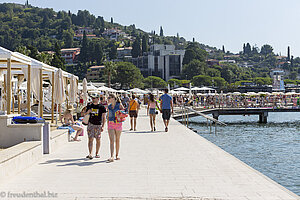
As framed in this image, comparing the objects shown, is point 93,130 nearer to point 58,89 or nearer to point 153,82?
point 58,89

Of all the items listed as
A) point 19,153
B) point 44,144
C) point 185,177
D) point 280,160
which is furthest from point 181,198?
point 280,160

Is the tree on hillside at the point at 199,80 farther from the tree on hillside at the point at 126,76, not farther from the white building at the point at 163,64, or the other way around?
the tree on hillside at the point at 126,76

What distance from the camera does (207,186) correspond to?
6.05 metres

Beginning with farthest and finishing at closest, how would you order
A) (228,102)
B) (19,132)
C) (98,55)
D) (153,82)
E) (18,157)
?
1. (98,55)
2. (153,82)
3. (228,102)
4. (19,132)
5. (18,157)

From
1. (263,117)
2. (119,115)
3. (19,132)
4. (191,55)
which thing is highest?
(191,55)

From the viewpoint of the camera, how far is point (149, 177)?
6.71 metres

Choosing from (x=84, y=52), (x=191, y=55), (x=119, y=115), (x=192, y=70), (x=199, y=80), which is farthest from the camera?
(x=84, y=52)

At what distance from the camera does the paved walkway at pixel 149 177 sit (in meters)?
5.57

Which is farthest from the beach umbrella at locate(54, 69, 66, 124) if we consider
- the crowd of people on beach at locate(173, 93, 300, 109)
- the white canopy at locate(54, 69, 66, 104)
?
the crowd of people on beach at locate(173, 93, 300, 109)

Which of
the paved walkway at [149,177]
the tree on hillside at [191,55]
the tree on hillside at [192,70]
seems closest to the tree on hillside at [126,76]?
the tree on hillside at [192,70]

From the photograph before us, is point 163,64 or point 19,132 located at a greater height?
point 163,64

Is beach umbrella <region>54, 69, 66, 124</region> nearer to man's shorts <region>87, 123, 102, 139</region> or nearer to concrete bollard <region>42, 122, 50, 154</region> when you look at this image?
concrete bollard <region>42, 122, 50, 154</region>

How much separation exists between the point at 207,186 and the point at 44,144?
16.0ft

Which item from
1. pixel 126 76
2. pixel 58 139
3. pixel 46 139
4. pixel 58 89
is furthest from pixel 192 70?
pixel 46 139
